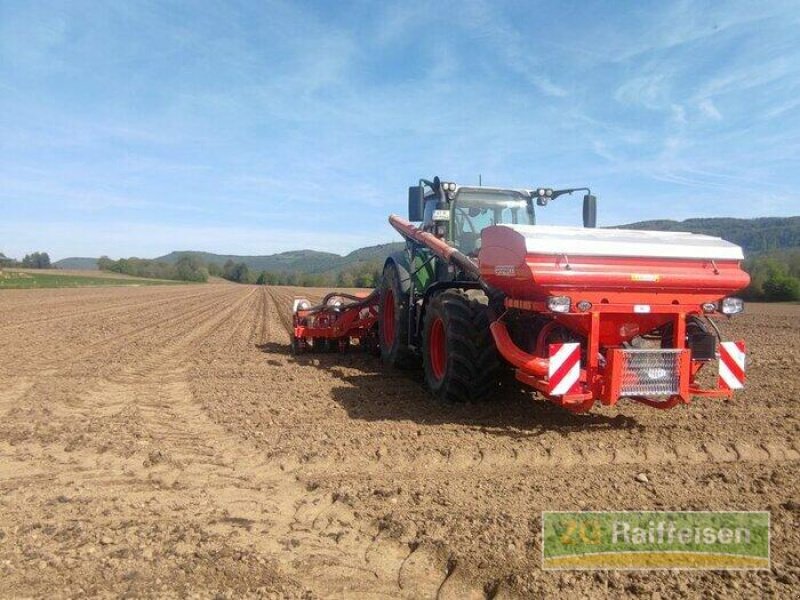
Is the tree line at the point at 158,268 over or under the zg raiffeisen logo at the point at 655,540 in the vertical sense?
over

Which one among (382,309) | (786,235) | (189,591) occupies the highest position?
(786,235)

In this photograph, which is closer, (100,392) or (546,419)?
(546,419)

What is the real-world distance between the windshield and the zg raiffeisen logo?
13.7 feet

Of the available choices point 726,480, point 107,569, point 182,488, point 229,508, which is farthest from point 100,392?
point 726,480

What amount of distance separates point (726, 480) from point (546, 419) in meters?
1.81

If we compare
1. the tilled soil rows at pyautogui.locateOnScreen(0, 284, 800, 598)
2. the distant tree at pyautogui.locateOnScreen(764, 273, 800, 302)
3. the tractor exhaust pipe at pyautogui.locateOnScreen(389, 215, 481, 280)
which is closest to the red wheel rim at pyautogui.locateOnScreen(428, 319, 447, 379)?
the tilled soil rows at pyautogui.locateOnScreen(0, 284, 800, 598)

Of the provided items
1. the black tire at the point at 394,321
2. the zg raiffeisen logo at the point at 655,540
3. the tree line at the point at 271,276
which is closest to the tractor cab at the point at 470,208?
the black tire at the point at 394,321

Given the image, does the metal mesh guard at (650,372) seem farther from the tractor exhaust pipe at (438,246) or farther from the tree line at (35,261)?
the tree line at (35,261)

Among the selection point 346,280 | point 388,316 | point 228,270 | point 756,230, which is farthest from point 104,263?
point 388,316

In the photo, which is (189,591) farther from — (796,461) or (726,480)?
Result: (796,461)

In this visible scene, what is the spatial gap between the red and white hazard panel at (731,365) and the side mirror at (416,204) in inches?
145

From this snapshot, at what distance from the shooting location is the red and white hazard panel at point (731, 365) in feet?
18.1

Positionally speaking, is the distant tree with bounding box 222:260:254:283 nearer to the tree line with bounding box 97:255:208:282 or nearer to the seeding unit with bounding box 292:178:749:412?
the tree line with bounding box 97:255:208:282

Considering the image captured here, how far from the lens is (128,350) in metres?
10.5
